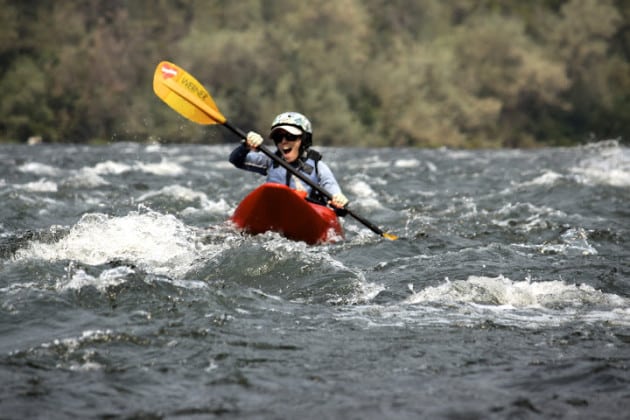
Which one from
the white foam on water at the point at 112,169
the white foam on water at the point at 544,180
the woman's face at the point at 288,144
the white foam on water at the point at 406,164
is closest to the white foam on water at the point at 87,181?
the white foam on water at the point at 112,169

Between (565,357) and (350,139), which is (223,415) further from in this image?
(350,139)

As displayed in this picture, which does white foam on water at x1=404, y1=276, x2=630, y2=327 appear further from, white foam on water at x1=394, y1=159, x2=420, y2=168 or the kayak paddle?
white foam on water at x1=394, y1=159, x2=420, y2=168

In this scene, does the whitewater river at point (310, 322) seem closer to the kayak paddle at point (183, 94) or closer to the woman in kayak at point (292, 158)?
the woman in kayak at point (292, 158)

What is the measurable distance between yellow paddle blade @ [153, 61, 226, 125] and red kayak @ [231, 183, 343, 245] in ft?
3.20

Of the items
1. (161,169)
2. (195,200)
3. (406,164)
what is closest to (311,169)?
(195,200)

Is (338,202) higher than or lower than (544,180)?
lower

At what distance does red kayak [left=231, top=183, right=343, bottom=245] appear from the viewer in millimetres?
7082

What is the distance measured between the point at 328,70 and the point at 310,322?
3930cm

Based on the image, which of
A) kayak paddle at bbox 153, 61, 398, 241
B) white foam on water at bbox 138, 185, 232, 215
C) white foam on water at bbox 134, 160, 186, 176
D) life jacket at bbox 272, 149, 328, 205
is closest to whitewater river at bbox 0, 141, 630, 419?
life jacket at bbox 272, 149, 328, 205

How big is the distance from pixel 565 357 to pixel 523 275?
202cm

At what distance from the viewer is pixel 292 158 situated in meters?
7.84

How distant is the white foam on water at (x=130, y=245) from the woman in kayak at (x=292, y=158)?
Result: 1070 millimetres

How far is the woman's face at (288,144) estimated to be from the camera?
7715 millimetres

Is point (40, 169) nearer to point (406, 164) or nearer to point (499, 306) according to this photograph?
point (406, 164)
